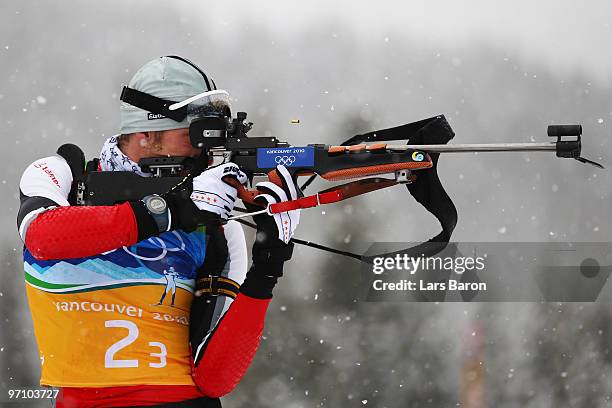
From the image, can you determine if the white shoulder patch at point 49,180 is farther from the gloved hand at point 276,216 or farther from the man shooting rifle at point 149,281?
the gloved hand at point 276,216

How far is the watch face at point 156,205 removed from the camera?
1.92 metres

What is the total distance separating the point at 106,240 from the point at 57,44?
748 centimetres

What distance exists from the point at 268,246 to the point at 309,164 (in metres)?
0.23

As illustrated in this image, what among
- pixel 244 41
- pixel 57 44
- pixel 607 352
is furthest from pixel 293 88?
pixel 607 352

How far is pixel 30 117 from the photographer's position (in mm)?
8641

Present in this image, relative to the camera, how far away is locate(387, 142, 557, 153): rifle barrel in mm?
1935

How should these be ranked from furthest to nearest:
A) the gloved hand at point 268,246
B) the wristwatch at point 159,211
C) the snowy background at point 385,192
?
the snowy background at point 385,192 → the gloved hand at point 268,246 → the wristwatch at point 159,211

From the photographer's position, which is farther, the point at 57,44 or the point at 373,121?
the point at 373,121

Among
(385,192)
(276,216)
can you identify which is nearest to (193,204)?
(276,216)

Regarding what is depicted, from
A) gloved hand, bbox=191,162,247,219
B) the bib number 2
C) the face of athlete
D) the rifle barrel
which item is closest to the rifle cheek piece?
the rifle barrel

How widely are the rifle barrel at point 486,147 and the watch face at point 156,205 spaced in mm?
554

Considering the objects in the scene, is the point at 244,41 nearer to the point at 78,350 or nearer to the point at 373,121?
the point at 373,121

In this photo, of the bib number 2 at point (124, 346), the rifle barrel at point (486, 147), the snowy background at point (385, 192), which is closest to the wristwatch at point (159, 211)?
the bib number 2 at point (124, 346)

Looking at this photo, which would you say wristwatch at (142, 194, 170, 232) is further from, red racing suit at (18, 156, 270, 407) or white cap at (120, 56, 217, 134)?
white cap at (120, 56, 217, 134)
